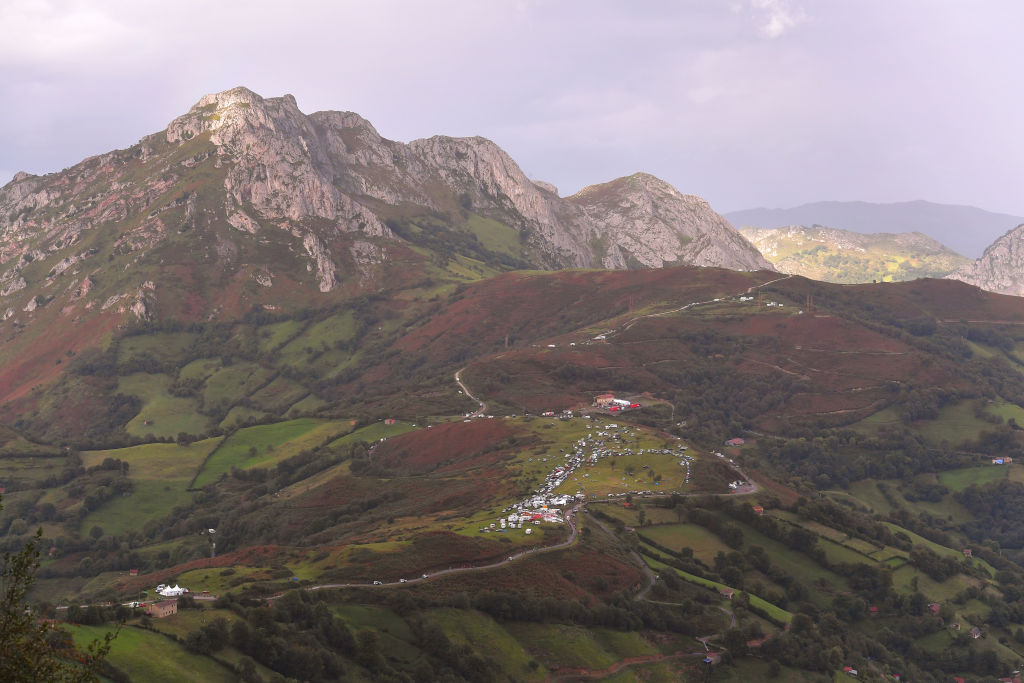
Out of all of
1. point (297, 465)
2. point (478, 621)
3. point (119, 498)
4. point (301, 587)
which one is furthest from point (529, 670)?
point (119, 498)

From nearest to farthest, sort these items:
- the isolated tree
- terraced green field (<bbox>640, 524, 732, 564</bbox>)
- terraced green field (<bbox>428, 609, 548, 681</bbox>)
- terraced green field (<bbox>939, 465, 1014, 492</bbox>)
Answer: the isolated tree, terraced green field (<bbox>428, 609, 548, 681</bbox>), terraced green field (<bbox>640, 524, 732, 564</bbox>), terraced green field (<bbox>939, 465, 1014, 492</bbox>)

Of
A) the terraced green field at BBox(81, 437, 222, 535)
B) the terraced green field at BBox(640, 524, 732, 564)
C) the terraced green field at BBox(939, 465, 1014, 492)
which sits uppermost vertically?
the terraced green field at BBox(81, 437, 222, 535)

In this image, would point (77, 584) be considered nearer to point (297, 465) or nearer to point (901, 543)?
point (297, 465)

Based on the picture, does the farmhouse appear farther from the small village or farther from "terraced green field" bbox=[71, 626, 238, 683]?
the small village

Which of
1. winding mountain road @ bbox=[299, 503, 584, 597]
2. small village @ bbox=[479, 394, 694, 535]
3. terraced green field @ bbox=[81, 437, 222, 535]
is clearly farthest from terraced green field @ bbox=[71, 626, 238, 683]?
terraced green field @ bbox=[81, 437, 222, 535]

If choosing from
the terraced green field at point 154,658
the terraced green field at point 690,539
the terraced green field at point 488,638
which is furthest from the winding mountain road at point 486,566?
the terraced green field at point 154,658

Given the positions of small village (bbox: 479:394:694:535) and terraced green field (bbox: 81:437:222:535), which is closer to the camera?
small village (bbox: 479:394:694:535)

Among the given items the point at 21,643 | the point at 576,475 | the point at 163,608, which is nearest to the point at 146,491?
the point at 576,475

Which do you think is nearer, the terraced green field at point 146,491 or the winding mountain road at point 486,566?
the winding mountain road at point 486,566

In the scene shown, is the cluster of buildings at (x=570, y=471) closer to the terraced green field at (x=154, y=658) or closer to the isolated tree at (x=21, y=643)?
the terraced green field at (x=154, y=658)
